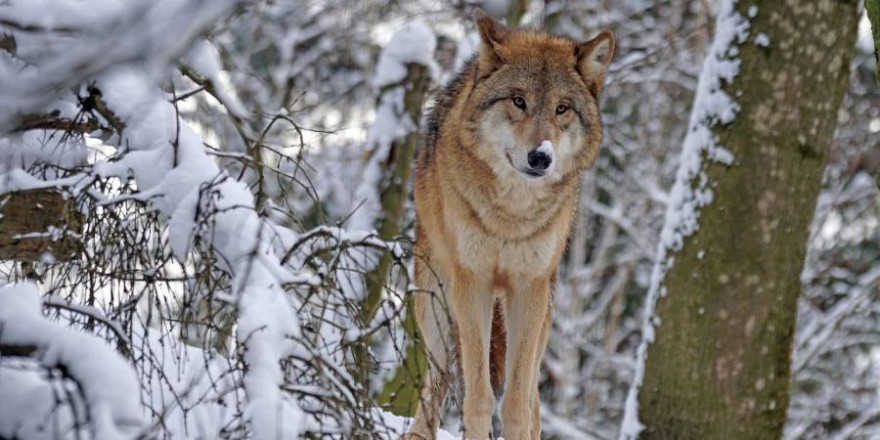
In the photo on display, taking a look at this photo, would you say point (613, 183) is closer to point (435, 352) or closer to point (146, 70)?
point (435, 352)

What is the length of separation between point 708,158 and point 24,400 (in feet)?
13.8

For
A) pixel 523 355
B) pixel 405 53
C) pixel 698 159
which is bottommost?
pixel 523 355

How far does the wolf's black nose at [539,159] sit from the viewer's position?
506cm

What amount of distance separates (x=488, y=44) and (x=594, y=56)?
623 millimetres

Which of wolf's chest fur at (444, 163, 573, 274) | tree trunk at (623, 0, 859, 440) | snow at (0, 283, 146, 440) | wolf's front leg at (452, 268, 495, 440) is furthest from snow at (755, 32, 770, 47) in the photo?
snow at (0, 283, 146, 440)

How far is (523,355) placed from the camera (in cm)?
522

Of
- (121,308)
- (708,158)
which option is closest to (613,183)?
(708,158)

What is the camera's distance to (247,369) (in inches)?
106

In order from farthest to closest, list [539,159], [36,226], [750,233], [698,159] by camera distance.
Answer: [698,159]
[750,233]
[539,159]
[36,226]

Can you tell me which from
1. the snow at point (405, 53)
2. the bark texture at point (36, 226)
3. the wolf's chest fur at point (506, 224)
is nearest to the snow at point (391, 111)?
the snow at point (405, 53)

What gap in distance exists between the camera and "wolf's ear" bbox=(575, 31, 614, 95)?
5.51 meters

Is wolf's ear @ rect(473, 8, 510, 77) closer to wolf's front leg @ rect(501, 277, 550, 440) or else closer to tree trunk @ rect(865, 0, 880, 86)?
wolf's front leg @ rect(501, 277, 550, 440)

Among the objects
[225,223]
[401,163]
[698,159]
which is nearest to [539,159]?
[698,159]

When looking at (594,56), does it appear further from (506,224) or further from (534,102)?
(506,224)
